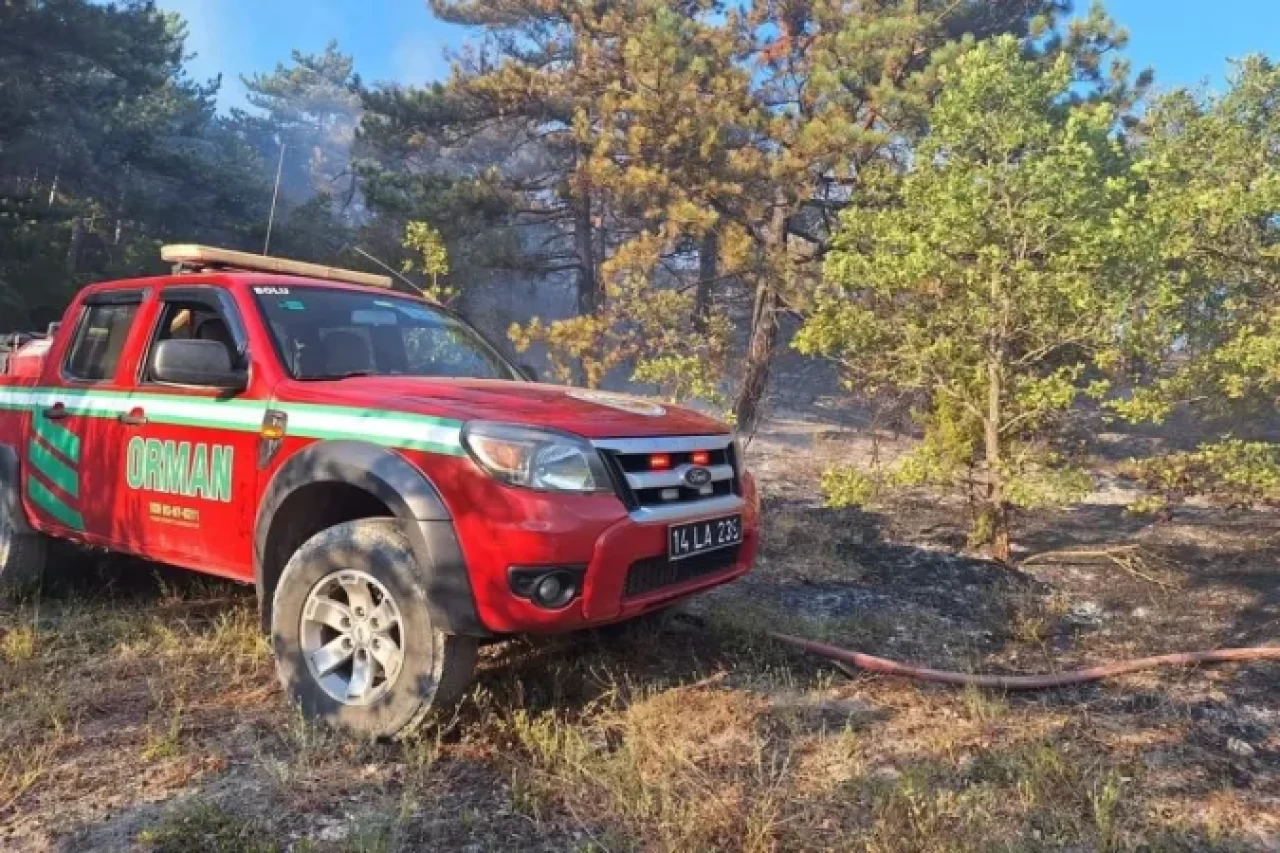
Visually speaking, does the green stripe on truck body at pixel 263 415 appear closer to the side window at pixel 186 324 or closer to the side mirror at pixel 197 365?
the side mirror at pixel 197 365

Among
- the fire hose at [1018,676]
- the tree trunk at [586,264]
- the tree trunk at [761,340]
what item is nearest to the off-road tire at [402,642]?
the fire hose at [1018,676]

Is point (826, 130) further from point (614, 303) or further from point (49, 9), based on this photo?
point (49, 9)

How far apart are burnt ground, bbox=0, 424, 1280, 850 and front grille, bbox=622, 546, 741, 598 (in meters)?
0.55

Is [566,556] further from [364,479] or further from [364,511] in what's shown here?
[364,511]

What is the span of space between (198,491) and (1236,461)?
7101 mm

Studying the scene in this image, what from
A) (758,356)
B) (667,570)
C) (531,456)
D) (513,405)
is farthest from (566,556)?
(758,356)

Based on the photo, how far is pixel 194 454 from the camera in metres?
3.75

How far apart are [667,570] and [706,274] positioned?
17548mm

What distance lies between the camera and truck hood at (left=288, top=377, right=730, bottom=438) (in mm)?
3086

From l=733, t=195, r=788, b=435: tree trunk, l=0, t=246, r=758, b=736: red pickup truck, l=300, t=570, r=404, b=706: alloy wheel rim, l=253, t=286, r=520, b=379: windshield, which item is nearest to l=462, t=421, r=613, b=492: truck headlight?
l=0, t=246, r=758, b=736: red pickup truck

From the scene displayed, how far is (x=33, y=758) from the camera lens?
296cm

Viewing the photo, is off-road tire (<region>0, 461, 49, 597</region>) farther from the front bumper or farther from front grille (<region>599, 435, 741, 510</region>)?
front grille (<region>599, 435, 741, 510</region>)

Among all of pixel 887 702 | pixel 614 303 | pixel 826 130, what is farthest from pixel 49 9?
pixel 887 702

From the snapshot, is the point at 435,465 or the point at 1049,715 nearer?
the point at 435,465
